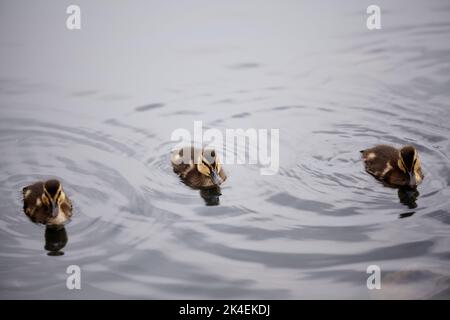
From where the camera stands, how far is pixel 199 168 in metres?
8.71

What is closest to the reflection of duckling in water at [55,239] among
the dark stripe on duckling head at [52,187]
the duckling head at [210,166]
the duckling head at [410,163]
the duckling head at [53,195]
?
the duckling head at [53,195]

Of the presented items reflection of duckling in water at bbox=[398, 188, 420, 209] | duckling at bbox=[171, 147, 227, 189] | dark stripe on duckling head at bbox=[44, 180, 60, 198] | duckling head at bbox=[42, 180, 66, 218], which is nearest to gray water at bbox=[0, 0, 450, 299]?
reflection of duckling in water at bbox=[398, 188, 420, 209]

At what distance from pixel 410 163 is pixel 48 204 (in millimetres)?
4091

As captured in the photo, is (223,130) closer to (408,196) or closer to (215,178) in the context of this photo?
(215,178)

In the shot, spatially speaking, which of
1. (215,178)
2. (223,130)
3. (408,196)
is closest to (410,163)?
(408,196)

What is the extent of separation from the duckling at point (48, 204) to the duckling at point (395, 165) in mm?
3646

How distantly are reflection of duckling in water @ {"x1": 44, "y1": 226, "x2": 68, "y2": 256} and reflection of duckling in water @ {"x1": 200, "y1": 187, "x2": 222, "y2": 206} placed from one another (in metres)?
1.68

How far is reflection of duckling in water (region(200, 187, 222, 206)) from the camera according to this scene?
8.40 metres

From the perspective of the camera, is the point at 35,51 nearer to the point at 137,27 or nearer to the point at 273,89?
the point at 137,27

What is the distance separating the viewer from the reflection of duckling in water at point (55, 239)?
293 inches

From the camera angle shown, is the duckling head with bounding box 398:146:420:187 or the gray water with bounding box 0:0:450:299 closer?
the gray water with bounding box 0:0:450:299

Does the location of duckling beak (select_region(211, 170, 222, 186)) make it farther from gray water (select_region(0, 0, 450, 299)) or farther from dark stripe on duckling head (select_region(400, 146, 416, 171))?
dark stripe on duckling head (select_region(400, 146, 416, 171))

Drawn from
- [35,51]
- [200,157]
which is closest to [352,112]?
[200,157]

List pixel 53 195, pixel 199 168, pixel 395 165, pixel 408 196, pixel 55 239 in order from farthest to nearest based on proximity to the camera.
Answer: pixel 199 168, pixel 395 165, pixel 408 196, pixel 53 195, pixel 55 239
